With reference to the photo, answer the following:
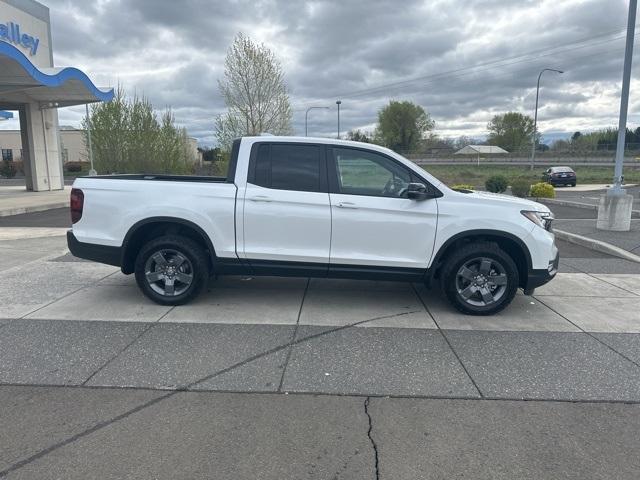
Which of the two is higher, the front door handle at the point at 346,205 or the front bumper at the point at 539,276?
the front door handle at the point at 346,205

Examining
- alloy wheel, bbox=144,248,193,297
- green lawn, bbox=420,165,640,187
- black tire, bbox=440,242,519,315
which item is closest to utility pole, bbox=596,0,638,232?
black tire, bbox=440,242,519,315

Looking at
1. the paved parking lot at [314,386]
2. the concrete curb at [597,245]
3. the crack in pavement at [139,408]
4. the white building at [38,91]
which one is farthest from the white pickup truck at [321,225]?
the white building at [38,91]

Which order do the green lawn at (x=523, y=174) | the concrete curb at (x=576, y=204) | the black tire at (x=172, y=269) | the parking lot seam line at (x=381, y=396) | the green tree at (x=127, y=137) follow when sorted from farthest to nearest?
1. the green lawn at (x=523, y=174)
2. the green tree at (x=127, y=137)
3. the concrete curb at (x=576, y=204)
4. the black tire at (x=172, y=269)
5. the parking lot seam line at (x=381, y=396)

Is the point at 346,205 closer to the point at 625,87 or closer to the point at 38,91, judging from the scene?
the point at 625,87

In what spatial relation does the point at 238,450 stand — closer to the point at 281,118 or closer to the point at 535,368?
the point at 535,368

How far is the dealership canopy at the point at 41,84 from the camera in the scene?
1506 centimetres

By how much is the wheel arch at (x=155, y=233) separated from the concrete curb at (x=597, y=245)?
7.48 metres

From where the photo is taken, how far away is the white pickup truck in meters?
5.17

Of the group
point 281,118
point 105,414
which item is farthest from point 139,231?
point 281,118

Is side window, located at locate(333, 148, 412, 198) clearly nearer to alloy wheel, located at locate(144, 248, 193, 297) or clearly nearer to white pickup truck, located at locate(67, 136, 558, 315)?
white pickup truck, located at locate(67, 136, 558, 315)

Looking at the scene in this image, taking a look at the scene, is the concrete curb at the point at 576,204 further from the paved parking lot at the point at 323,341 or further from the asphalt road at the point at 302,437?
the asphalt road at the point at 302,437

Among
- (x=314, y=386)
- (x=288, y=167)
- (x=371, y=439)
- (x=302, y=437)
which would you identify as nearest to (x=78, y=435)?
(x=302, y=437)

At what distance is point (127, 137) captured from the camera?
1050 inches

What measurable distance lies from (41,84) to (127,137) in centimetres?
1036
